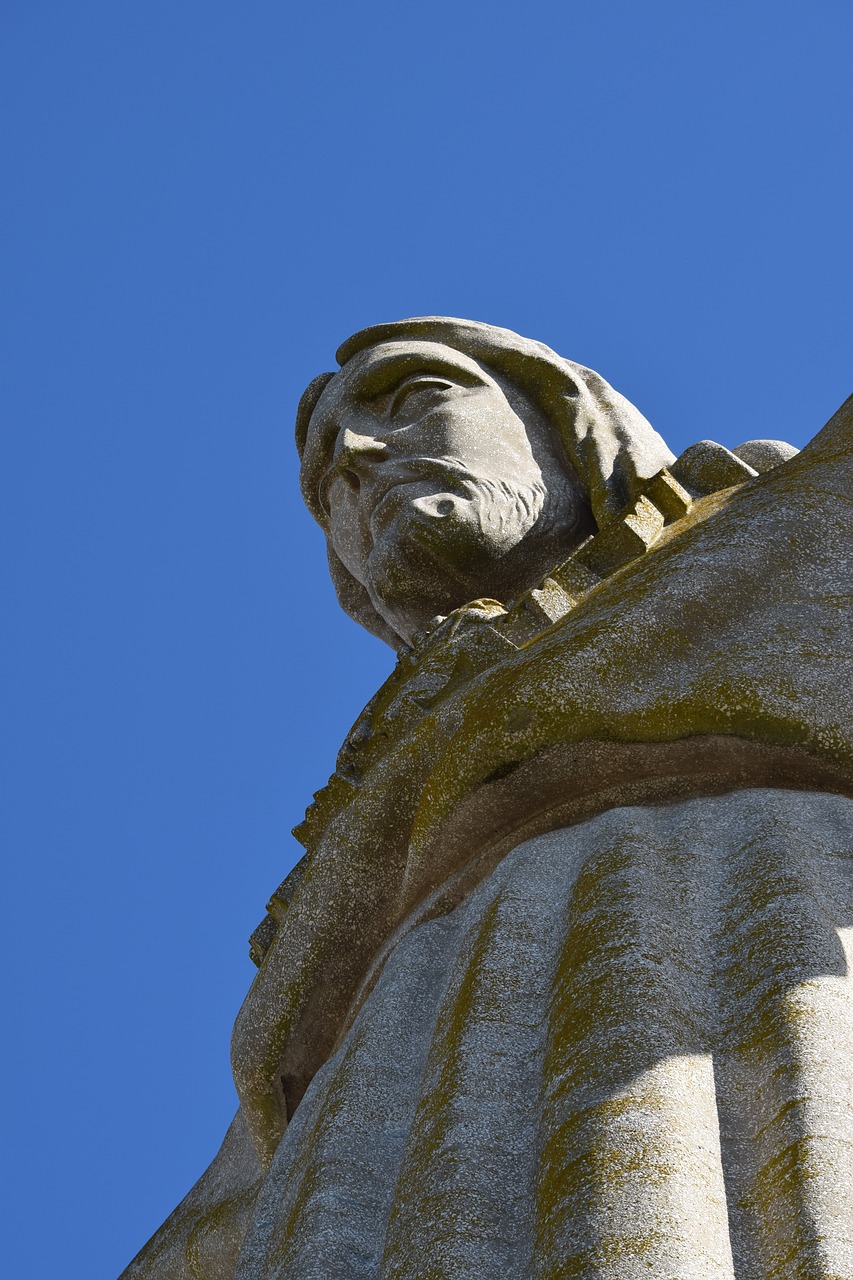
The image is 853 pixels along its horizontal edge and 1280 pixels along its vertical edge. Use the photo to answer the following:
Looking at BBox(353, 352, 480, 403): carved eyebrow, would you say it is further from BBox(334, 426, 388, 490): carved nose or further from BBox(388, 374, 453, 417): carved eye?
BBox(334, 426, 388, 490): carved nose

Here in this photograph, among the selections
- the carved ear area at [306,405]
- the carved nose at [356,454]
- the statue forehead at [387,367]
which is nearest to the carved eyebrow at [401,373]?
the statue forehead at [387,367]

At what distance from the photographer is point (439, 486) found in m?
7.89

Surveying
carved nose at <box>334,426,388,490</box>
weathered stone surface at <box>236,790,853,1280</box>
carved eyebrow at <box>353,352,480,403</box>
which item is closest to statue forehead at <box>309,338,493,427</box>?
carved eyebrow at <box>353,352,480,403</box>

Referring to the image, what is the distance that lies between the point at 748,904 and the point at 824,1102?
86cm

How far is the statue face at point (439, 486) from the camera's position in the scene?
7.78 metres

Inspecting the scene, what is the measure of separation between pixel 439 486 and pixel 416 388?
0.67 m

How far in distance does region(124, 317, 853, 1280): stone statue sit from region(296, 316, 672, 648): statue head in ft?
0.06

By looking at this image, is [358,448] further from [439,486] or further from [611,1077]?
[611,1077]

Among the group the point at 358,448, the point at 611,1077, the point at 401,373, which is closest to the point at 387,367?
the point at 401,373

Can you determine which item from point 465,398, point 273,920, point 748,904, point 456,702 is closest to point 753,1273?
point 748,904

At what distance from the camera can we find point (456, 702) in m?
5.75

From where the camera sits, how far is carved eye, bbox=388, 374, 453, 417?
8.34 metres

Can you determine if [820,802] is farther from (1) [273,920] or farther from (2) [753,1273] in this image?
(1) [273,920]

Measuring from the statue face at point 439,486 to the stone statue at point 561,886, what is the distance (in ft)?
0.06
